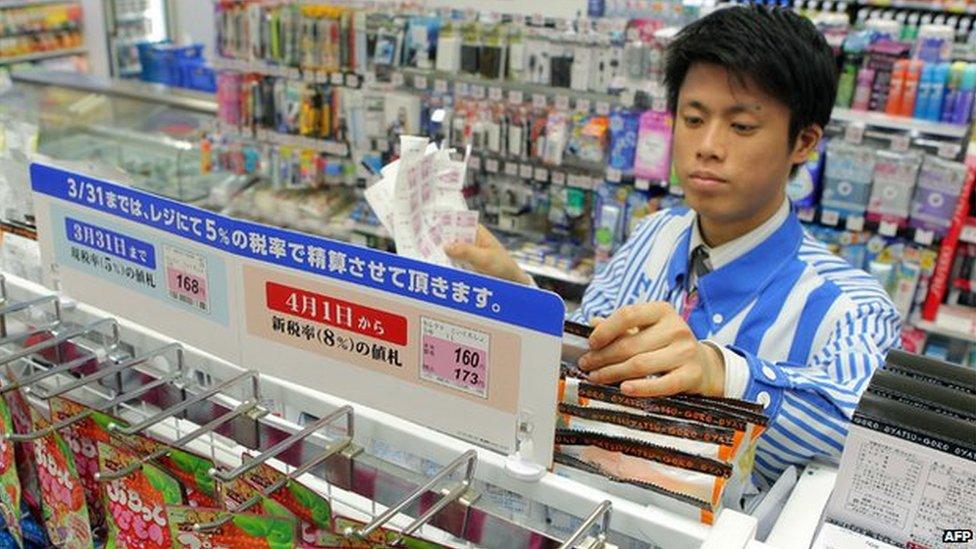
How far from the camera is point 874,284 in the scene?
5.20ft

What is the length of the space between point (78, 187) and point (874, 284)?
1.35 metres

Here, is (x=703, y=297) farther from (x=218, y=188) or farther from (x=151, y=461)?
(x=218, y=188)

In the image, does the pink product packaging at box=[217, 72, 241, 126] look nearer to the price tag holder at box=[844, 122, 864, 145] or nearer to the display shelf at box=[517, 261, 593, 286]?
the display shelf at box=[517, 261, 593, 286]

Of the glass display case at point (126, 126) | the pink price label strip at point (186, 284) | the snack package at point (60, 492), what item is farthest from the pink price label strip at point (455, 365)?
the glass display case at point (126, 126)

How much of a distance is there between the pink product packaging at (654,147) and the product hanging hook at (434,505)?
10.7 feet

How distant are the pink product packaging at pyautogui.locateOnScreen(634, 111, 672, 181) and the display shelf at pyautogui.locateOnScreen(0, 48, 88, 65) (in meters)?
6.87

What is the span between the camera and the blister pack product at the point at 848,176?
12.4 ft

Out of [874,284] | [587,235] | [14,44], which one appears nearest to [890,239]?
[587,235]

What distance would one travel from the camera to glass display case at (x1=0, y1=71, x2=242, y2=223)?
471 cm

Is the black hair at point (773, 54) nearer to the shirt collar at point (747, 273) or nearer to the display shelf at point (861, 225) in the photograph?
the shirt collar at point (747, 273)

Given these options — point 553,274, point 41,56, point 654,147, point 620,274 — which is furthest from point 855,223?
point 41,56

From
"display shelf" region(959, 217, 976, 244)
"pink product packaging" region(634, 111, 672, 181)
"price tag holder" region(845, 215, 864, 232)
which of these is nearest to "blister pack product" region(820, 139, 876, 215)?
"price tag holder" region(845, 215, 864, 232)

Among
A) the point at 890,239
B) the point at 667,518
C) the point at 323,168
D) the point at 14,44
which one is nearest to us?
the point at 667,518

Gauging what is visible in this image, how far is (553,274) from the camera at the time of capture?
4.46 meters
